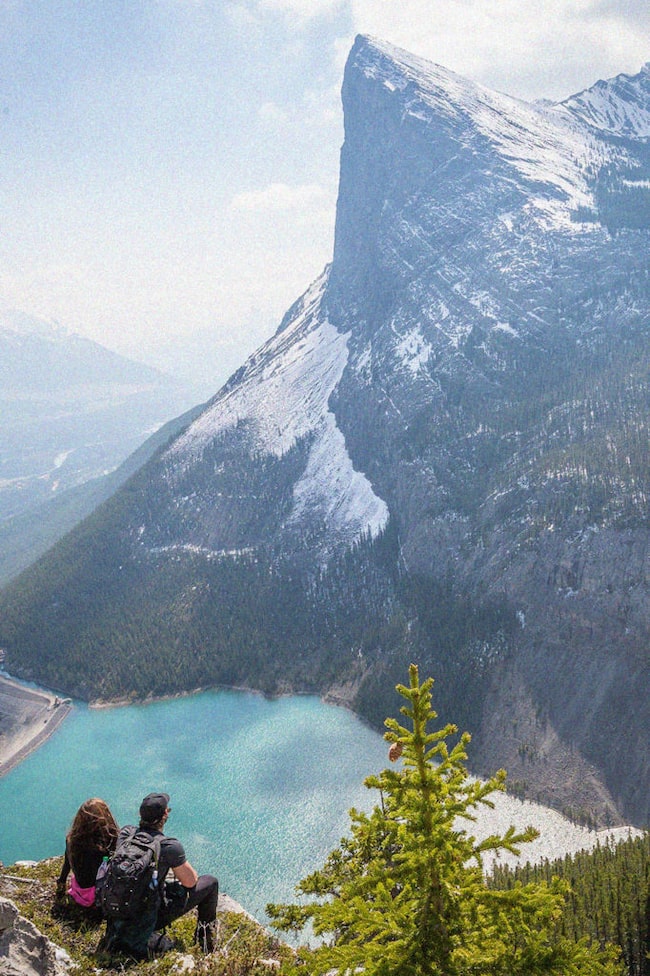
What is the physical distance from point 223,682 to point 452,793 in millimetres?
145498

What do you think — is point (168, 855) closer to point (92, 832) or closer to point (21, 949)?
point (92, 832)

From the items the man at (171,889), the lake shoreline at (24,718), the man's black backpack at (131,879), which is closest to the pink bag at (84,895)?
the man at (171,889)

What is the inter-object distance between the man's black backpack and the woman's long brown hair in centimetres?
124

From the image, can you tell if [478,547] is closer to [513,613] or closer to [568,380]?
[513,613]

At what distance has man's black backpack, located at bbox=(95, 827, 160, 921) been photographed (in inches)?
512

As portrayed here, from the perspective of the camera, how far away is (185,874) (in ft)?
45.6

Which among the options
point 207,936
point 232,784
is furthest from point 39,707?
point 207,936

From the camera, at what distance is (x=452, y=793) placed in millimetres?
13242

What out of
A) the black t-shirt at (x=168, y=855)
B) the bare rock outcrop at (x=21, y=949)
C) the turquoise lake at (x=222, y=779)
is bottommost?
the turquoise lake at (x=222, y=779)

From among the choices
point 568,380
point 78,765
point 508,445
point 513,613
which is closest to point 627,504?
point 513,613

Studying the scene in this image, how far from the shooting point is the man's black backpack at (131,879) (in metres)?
13.0

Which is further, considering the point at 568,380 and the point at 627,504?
the point at 568,380

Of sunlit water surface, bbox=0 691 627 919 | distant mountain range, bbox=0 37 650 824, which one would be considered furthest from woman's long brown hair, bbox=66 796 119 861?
distant mountain range, bbox=0 37 650 824

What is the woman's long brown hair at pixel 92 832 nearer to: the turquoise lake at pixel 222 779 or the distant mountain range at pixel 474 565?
the turquoise lake at pixel 222 779
